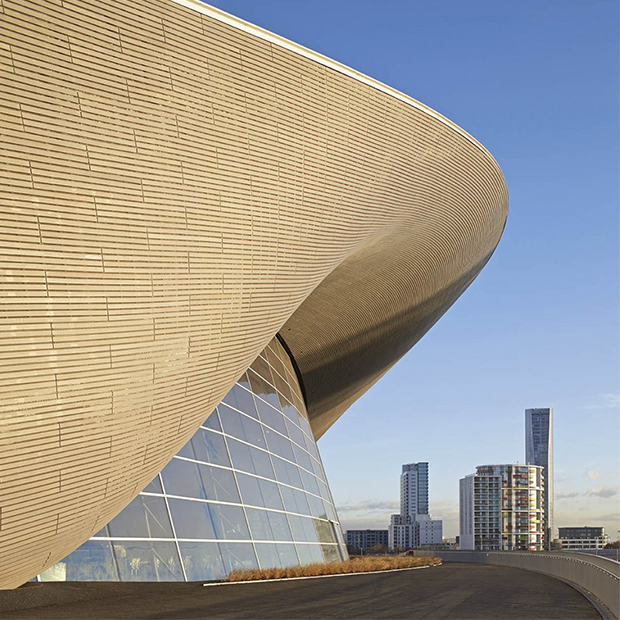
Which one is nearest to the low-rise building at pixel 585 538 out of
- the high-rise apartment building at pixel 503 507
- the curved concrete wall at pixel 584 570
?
the high-rise apartment building at pixel 503 507

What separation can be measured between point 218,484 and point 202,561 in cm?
250

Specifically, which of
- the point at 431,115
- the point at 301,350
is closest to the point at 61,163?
the point at 431,115

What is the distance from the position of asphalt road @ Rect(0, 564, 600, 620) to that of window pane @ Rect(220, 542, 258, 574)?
3.64 feet

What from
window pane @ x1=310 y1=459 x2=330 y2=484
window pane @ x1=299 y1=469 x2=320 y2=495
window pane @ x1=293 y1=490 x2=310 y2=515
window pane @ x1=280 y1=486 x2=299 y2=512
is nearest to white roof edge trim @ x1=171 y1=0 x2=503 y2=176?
window pane @ x1=280 y1=486 x2=299 y2=512

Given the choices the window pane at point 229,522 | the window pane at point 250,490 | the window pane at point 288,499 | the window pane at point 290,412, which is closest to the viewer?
the window pane at point 229,522

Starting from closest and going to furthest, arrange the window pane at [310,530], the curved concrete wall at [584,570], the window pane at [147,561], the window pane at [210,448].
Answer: the curved concrete wall at [584,570] → the window pane at [147,561] → the window pane at [210,448] → the window pane at [310,530]

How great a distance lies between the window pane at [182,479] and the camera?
19.0 meters

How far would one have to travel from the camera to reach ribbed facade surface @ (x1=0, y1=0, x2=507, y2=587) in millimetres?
10422

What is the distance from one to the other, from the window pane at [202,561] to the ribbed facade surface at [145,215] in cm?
415

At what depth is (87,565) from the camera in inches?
625

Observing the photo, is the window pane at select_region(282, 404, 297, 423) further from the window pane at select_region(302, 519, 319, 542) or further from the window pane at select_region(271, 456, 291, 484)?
the window pane at select_region(302, 519, 319, 542)

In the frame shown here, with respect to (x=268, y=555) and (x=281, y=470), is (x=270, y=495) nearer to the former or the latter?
(x=281, y=470)

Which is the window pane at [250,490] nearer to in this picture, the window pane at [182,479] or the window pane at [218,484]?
the window pane at [218,484]

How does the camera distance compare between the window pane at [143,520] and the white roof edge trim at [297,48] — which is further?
the window pane at [143,520]
